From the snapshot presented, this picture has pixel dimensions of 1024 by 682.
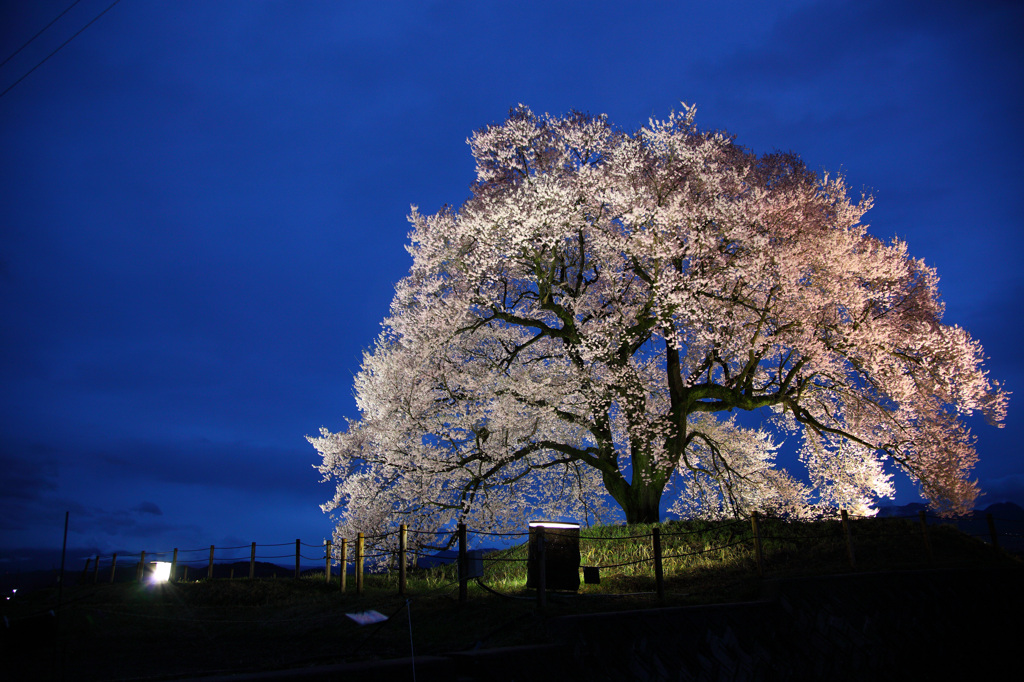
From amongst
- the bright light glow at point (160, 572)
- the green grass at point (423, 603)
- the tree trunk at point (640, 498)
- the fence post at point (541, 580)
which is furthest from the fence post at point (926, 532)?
the bright light glow at point (160, 572)

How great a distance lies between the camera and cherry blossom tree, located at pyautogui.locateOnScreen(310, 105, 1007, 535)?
53.4 feet

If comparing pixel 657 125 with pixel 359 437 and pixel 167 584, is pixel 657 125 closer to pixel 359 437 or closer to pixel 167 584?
pixel 359 437

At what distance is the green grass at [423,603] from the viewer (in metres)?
9.07

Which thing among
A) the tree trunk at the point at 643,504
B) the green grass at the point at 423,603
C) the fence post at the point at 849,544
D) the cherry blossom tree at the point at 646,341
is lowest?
the green grass at the point at 423,603

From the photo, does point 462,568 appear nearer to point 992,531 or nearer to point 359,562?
point 359,562

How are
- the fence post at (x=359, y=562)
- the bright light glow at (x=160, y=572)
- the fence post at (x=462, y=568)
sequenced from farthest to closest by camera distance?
the bright light glow at (x=160, y=572) → the fence post at (x=359, y=562) → the fence post at (x=462, y=568)

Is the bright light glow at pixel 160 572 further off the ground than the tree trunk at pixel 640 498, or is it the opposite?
→ the tree trunk at pixel 640 498

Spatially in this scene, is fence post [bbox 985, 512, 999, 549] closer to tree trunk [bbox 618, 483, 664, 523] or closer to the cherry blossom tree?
the cherry blossom tree

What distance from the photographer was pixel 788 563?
42.9 ft

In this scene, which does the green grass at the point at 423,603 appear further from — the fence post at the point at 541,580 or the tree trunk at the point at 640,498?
the tree trunk at the point at 640,498

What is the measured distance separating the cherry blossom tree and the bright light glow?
669cm

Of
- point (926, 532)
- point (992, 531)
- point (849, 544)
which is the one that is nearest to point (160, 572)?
point (849, 544)

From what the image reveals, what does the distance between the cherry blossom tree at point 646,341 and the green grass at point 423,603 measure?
2.01 m

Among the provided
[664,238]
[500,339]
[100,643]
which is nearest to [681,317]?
[664,238]
